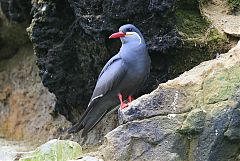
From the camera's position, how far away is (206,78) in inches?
202

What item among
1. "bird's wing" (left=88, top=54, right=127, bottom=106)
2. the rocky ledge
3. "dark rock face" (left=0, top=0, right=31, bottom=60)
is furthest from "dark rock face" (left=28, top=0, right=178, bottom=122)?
the rocky ledge

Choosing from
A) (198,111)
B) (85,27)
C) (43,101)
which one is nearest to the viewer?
(198,111)

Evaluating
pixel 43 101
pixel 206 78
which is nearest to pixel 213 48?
pixel 206 78

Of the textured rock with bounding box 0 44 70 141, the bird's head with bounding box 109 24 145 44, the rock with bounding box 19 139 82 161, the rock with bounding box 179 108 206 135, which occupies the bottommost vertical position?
the textured rock with bounding box 0 44 70 141

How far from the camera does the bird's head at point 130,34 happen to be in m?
6.16

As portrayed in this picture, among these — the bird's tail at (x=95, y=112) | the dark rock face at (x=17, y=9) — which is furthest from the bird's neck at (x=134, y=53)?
the dark rock face at (x=17, y=9)

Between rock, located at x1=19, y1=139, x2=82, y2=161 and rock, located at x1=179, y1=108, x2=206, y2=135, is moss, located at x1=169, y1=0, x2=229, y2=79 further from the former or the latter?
rock, located at x1=179, y1=108, x2=206, y2=135

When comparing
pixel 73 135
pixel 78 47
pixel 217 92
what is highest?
pixel 217 92

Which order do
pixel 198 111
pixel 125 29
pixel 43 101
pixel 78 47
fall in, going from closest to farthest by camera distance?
pixel 198 111 → pixel 125 29 → pixel 78 47 → pixel 43 101

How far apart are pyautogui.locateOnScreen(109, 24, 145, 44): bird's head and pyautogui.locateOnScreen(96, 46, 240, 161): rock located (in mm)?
1071

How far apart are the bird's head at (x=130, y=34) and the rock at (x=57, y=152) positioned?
45.2 inches

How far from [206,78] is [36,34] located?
2.70 meters

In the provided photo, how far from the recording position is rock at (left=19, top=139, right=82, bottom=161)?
5.80m

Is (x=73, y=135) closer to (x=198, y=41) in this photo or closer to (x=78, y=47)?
(x=78, y=47)
